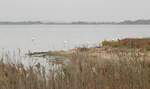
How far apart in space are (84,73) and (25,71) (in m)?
0.94

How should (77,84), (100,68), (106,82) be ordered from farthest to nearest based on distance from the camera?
(100,68)
(106,82)
(77,84)

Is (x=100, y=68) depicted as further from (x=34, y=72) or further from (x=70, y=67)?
(x=34, y=72)

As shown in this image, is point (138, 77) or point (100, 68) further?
point (100, 68)

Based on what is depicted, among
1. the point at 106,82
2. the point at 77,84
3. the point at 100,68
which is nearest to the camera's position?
the point at 77,84

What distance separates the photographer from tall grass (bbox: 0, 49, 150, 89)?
6121 millimetres

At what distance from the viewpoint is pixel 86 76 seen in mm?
6332

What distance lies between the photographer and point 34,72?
636 centimetres

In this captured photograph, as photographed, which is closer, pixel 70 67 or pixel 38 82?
pixel 38 82

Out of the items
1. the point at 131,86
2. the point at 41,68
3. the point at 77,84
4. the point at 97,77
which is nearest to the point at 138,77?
the point at 131,86

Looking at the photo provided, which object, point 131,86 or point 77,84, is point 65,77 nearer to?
point 77,84

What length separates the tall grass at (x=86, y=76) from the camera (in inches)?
241

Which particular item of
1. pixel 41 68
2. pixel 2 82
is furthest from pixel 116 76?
pixel 2 82

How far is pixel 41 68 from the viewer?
6328mm

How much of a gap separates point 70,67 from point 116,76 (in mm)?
750
